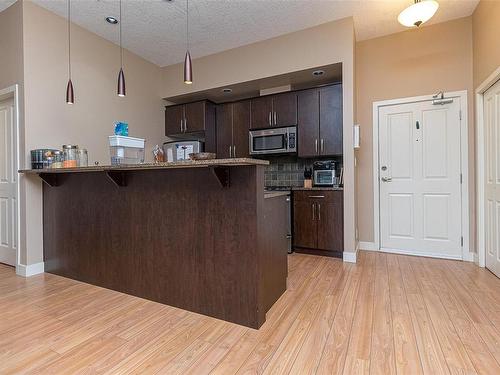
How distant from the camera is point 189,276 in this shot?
2164 mm

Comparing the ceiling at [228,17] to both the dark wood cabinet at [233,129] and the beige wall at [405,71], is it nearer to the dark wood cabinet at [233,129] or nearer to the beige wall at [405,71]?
the beige wall at [405,71]

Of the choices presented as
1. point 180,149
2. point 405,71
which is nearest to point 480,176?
point 405,71

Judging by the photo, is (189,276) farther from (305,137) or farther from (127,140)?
(305,137)

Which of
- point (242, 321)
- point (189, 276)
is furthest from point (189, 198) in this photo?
point (242, 321)

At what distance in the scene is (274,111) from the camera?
4.18 meters

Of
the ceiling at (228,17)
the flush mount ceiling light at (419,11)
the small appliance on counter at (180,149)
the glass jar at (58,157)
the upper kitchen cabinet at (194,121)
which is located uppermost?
the ceiling at (228,17)

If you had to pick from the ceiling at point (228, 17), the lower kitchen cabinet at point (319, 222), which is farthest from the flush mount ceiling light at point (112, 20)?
the lower kitchen cabinet at point (319, 222)

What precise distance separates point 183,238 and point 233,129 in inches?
107

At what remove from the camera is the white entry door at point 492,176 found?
111 inches

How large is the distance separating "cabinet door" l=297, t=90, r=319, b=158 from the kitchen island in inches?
67.7

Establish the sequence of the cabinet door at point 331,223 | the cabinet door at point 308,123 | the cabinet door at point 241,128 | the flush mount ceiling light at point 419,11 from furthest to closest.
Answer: the cabinet door at point 241,128 < the cabinet door at point 308,123 < the cabinet door at point 331,223 < the flush mount ceiling light at point 419,11

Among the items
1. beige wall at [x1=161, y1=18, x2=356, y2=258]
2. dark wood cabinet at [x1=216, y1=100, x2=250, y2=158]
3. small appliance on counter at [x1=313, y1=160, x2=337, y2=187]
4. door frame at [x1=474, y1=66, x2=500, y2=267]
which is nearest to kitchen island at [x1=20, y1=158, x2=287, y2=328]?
beige wall at [x1=161, y1=18, x2=356, y2=258]

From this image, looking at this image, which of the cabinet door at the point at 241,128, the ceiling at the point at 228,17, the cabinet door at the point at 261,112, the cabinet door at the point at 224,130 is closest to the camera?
the ceiling at the point at 228,17

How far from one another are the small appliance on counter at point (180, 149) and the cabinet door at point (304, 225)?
201 cm
